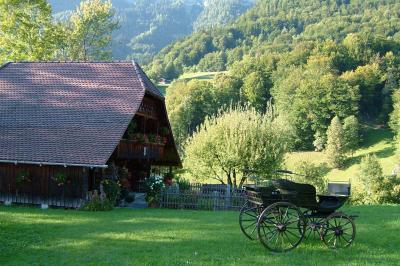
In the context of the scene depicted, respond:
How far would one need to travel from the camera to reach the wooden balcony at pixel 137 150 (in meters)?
21.9

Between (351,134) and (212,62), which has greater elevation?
(212,62)

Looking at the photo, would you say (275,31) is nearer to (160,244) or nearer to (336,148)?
(336,148)

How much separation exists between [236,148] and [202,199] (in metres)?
7.76

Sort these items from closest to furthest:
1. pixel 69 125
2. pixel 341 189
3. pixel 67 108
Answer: pixel 341 189
pixel 69 125
pixel 67 108

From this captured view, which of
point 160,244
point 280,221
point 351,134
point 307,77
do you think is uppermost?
point 307,77

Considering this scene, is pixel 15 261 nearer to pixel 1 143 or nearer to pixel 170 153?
pixel 1 143

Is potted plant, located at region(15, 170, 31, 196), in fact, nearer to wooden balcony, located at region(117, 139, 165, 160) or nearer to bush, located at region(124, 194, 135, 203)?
wooden balcony, located at region(117, 139, 165, 160)

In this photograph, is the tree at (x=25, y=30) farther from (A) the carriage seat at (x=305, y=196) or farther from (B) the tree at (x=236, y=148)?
(A) the carriage seat at (x=305, y=196)

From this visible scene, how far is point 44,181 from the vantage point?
2019cm

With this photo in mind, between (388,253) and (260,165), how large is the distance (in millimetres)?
19151

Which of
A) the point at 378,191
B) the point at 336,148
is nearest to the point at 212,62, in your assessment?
the point at 336,148

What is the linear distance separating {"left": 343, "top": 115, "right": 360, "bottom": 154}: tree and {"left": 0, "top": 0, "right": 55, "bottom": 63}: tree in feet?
155

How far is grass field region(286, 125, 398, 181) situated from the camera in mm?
60906

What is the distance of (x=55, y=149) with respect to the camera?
19.7m
